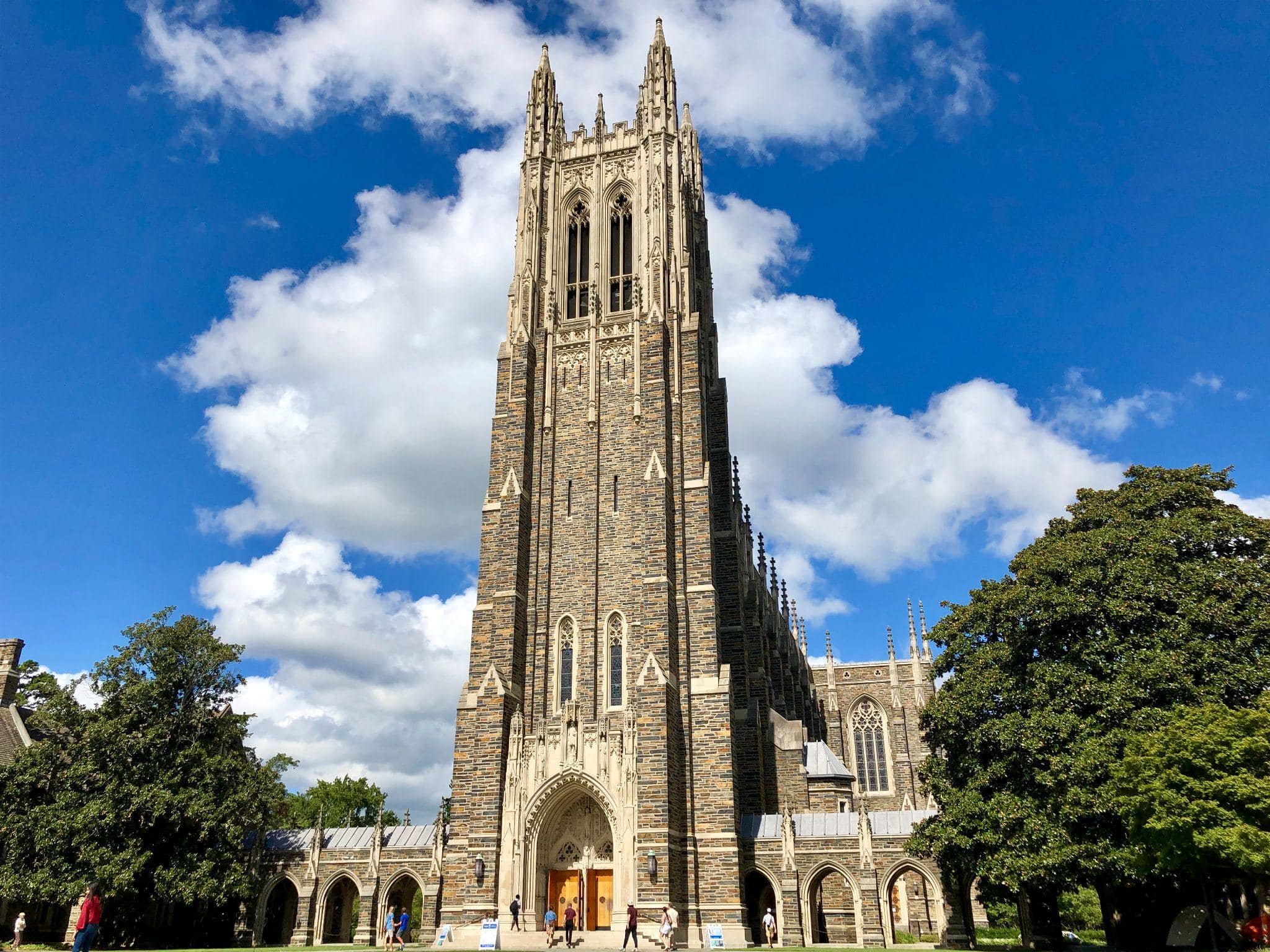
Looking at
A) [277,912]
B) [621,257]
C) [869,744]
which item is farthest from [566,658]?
[869,744]

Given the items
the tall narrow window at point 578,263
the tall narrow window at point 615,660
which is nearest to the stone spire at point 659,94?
the tall narrow window at point 578,263

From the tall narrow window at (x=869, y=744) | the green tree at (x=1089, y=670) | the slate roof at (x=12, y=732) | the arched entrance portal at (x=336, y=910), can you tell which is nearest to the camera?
the green tree at (x=1089, y=670)

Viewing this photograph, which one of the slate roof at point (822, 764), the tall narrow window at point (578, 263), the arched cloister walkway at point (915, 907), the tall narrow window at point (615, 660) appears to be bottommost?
the arched cloister walkway at point (915, 907)

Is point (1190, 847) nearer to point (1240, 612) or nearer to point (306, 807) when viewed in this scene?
point (1240, 612)

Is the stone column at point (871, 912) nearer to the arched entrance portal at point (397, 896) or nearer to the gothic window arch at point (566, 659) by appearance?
the gothic window arch at point (566, 659)

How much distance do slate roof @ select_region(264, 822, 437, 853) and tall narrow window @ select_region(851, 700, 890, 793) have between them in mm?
31589

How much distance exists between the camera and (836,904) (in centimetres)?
3222

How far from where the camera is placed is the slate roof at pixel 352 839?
34.9 m

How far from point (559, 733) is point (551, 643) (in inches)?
154

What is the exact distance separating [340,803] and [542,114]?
56084 mm

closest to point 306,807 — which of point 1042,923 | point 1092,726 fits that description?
point 1042,923

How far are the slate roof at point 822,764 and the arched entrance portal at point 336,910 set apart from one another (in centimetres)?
1934

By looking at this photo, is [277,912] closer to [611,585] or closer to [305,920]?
[305,920]

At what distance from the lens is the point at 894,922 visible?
44.3 m
